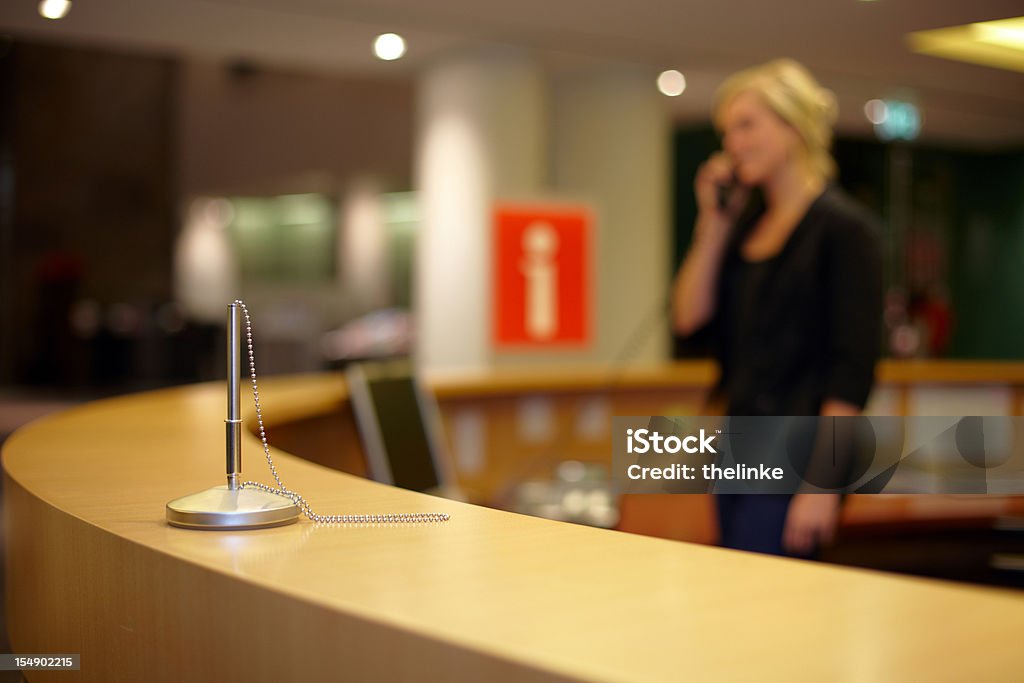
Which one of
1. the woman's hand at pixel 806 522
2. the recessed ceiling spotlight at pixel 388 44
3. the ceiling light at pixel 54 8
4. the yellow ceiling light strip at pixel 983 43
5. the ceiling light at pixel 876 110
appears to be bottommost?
the woman's hand at pixel 806 522

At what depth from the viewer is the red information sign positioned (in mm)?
6188

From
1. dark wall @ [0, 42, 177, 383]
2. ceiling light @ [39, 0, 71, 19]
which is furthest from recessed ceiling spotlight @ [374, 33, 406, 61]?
dark wall @ [0, 42, 177, 383]

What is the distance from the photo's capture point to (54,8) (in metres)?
1.63

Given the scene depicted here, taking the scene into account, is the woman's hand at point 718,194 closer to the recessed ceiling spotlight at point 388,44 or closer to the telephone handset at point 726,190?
the telephone handset at point 726,190

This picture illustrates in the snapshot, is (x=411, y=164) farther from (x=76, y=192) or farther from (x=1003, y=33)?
(x=1003, y=33)

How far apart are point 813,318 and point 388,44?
3.32ft

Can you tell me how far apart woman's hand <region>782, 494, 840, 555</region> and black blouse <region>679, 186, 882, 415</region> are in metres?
0.15

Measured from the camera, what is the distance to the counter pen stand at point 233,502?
966mm

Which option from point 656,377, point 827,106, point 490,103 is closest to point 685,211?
point 490,103

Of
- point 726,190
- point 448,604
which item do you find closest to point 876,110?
point 726,190

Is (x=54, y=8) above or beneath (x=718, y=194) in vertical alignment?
above

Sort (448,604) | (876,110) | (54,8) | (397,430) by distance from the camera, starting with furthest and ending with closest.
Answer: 1. (397,430)
2. (876,110)
3. (54,8)
4. (448,604)

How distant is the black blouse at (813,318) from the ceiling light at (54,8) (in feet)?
3.83

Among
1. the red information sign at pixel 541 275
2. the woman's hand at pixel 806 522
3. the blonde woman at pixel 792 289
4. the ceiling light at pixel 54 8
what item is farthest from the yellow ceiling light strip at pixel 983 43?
the red information sign at pixel 541 275
